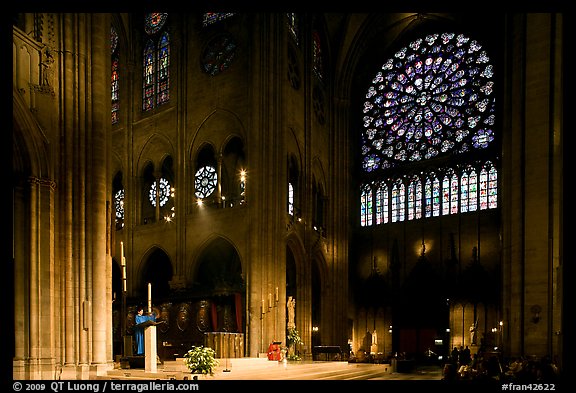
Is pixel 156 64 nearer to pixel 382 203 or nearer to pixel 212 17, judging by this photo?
pixel 212 17

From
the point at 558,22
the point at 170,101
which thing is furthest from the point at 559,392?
the point at 170,101

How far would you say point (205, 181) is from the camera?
1307 inches

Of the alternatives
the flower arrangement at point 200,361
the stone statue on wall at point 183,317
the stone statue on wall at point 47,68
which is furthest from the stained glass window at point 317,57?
the flower arrangement at point 200,361

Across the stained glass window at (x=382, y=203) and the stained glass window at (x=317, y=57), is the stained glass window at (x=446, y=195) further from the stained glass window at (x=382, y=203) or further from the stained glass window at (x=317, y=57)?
the stained glass window at (x=317, y=57)

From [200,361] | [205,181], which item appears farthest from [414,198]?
[200,361]

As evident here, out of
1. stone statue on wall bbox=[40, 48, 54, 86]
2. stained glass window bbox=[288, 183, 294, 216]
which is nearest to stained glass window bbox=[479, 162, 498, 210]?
stained glass window bbox=[288, 183, 294, 216]

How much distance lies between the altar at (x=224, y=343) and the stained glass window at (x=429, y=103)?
1742cm

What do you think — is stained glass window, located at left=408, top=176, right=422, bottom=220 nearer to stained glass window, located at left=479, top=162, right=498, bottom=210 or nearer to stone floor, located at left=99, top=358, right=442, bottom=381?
stained glass window, located at left=479, top=162, right=498, bottom=210

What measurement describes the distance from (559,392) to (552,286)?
33.6 feet

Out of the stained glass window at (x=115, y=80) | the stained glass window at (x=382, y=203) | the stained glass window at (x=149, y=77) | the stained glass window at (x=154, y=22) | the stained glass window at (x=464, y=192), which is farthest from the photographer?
the stained glass window at (x=382, y=203)

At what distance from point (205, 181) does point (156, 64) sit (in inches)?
268

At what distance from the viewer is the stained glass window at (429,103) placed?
37188 millimetres

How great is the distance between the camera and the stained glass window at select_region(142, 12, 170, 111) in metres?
34.2

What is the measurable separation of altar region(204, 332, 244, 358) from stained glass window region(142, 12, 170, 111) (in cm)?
1390
